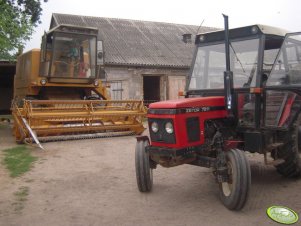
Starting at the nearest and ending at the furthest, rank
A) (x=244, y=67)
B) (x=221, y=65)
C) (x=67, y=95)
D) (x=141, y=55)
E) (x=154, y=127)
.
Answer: (x=154, y=127), (x=244, y=67), (x=221, y=65), (x=67, y=95), (x=141, y=55)

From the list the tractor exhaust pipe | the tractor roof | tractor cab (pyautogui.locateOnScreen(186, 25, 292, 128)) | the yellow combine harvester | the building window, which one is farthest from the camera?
the building window

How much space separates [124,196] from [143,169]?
17.8 inches

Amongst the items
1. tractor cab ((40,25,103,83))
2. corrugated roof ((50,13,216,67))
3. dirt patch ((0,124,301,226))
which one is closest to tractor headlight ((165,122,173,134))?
Result: dirt patch ((0,124,301,226))

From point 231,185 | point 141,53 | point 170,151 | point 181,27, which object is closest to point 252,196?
point 231,185

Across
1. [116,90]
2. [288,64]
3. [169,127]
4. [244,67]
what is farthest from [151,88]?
[169,127]

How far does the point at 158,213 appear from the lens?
190 inches

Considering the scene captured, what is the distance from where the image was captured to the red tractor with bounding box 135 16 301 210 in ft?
16.7

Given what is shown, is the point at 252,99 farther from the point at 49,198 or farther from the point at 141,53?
the point at 141,53

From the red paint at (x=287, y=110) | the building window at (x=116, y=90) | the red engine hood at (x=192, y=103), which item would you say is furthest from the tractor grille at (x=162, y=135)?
the building window at (x=116, y=90)

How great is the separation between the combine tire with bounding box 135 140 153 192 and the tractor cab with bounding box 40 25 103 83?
271 inches

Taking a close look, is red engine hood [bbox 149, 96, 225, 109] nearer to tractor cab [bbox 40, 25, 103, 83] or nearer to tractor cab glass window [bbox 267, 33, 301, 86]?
tractor cab glass window [bbox 267, 33, 301, 86]

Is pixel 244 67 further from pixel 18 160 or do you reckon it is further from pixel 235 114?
pixel 18 160

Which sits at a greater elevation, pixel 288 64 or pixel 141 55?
pixel 141 55

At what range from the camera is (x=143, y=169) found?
18.2 feet
